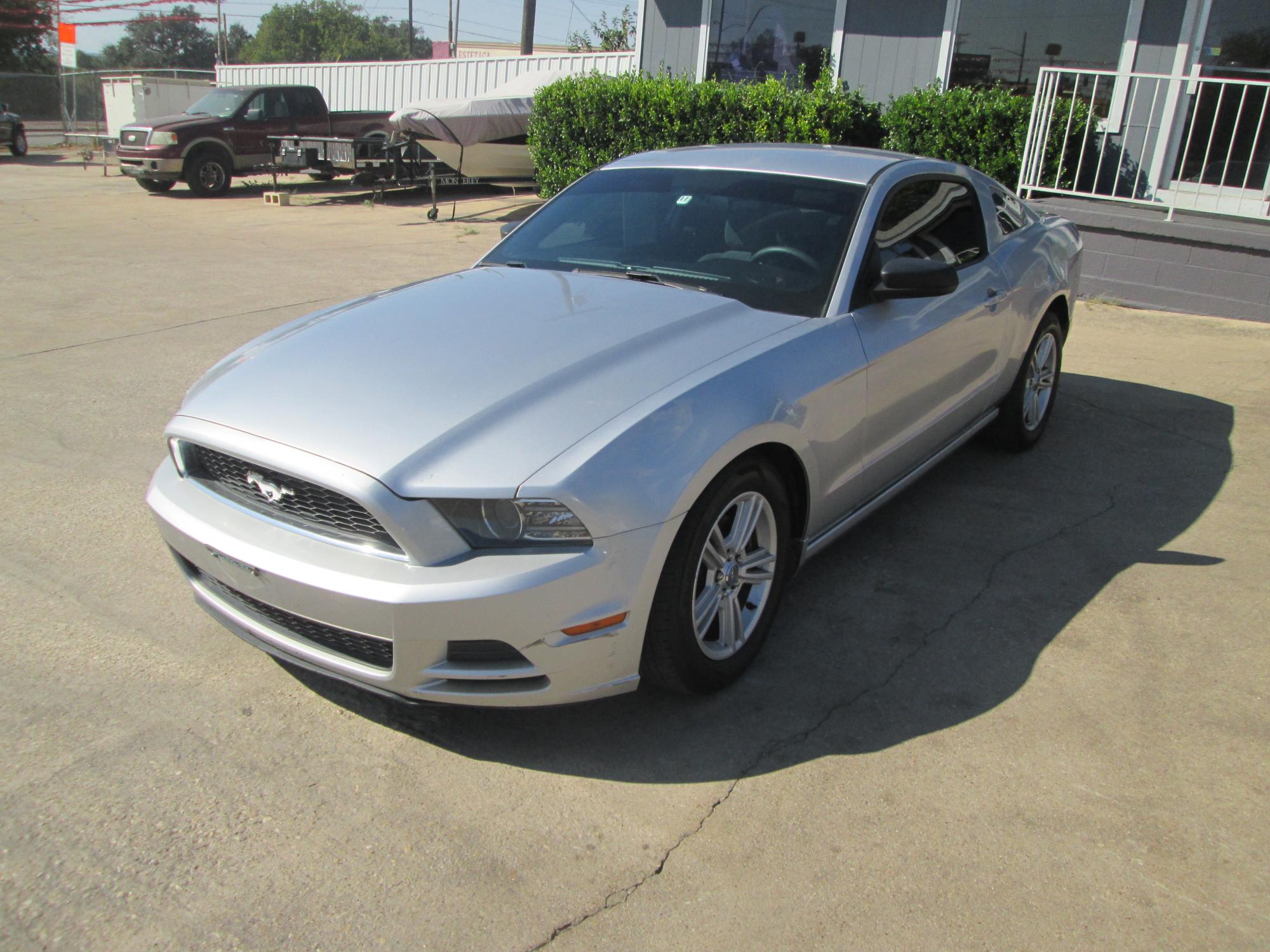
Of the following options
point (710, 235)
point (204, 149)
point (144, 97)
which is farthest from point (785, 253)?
point (144, 97)

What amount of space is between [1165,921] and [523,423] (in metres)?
1.99

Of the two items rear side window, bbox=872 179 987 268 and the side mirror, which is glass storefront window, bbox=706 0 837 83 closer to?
rear side window, bbox=872 179 987 268

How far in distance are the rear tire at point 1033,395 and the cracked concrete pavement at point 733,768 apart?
0.54 m

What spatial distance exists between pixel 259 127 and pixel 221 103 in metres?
0.77

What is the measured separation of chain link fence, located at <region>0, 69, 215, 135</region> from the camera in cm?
2980

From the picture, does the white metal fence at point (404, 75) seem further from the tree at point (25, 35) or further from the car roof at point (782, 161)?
the tree at point (25, 35)

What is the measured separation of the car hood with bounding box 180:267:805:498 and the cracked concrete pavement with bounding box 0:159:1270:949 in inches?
34.5

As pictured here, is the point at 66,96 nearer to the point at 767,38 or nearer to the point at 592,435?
the point at 767,38

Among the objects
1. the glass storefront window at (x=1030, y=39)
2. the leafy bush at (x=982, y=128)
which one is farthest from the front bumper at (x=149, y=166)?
the glass storefront window at (x=1030, y=39)

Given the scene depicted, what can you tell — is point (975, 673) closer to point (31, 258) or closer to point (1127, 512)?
point (1127, 512)

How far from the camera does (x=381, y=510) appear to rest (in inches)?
99.1

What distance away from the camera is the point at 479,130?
49.9ft

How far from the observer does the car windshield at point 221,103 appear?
17.6 metres

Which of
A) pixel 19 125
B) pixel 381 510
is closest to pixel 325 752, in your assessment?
pixel 381 510
